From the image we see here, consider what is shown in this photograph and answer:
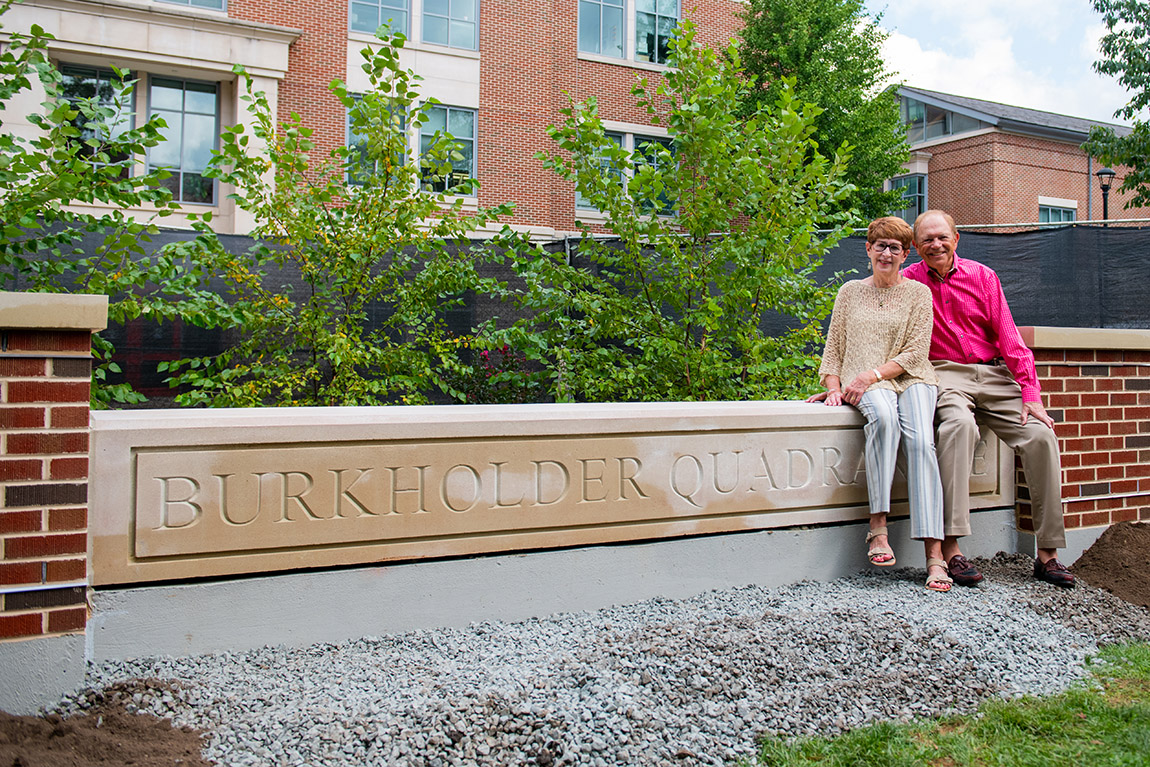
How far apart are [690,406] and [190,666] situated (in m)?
2.29

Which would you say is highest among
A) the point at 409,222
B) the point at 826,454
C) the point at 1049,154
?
the point at 1049,154

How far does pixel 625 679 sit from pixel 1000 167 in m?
28.1

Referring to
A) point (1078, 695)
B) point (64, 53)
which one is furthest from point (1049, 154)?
point (1078, 695)

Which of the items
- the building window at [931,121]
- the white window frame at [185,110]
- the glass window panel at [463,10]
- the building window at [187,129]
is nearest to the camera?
the white window frame at [185,110]

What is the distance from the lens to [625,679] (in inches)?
109

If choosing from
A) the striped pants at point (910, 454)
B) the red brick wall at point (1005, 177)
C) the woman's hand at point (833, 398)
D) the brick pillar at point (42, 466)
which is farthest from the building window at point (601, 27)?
the brick pillar at point (42, 466)

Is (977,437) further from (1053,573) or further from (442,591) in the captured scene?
(442,591)

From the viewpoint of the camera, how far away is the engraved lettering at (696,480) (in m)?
3.75

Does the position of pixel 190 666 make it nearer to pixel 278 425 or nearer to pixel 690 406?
pixel 278 425

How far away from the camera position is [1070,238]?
Answer: 9.30 metres

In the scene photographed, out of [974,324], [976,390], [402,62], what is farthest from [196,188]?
[976,390]

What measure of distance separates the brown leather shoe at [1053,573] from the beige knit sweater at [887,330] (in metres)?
1.02

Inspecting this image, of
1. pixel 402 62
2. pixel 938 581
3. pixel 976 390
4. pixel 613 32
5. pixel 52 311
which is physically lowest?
pixel 938 581

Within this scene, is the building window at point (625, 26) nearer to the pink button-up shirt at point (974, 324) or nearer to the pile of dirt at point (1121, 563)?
the pink button-up shirt at point (974, 324)
